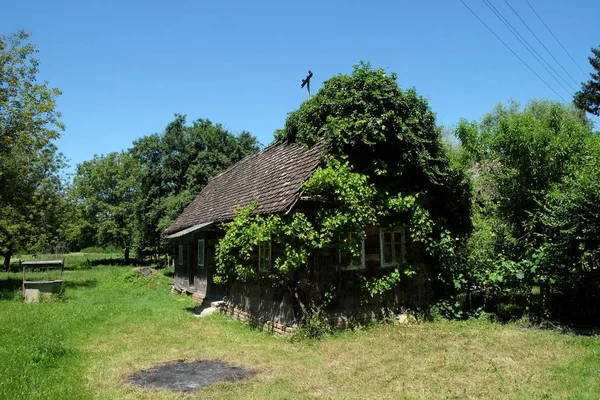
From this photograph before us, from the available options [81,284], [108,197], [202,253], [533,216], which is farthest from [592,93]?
[108,197]

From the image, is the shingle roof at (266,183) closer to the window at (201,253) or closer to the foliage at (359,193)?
the foliage at (359,193)

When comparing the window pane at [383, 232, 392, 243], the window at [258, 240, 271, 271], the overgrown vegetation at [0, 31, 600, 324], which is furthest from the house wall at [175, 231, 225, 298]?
the window pane at [383, 232, 392, 243]

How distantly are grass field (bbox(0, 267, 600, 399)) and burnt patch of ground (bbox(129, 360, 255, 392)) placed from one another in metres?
0.28

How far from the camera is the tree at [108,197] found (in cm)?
4372

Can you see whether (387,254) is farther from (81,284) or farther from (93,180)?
(93,180)

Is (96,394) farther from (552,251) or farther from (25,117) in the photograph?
(25,117)

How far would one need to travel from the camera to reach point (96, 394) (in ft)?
21.3

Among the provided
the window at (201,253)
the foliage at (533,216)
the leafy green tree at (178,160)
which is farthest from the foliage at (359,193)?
the leafy green tree at (178,160)

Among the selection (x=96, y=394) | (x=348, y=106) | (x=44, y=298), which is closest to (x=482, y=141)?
(x=348, y=106)

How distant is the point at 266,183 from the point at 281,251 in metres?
2.95

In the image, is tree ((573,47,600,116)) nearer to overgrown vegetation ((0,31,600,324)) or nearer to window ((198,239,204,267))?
overgrown vegetation ((0,31,600,324))

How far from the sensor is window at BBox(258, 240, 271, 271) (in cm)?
1155

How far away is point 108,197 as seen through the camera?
152 ft

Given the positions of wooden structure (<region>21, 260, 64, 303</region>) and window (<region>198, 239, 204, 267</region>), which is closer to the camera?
wooden structure (<region>21, 260, 64, 303</region>)
